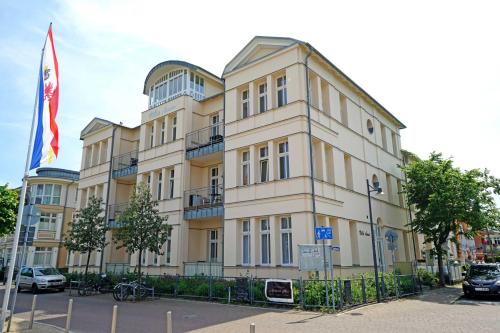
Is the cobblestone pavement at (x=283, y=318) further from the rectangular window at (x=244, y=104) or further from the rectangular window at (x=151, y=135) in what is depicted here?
the rectangular window at (x=151, y=135)

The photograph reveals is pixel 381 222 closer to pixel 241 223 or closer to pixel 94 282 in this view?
pixel 241 223

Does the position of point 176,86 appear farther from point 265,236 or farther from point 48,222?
point 48,222

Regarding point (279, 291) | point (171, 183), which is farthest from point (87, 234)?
point (279, 291)

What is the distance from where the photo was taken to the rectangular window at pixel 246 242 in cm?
1816

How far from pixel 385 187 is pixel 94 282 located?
19.0 m

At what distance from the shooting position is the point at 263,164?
1886cm

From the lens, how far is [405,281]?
59.0ft

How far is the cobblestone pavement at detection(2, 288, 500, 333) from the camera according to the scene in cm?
1012

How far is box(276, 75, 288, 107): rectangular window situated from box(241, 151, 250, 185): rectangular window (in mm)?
3146

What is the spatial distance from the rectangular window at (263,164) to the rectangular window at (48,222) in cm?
3010

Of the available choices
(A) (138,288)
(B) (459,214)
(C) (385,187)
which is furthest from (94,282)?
(B) (459,214)

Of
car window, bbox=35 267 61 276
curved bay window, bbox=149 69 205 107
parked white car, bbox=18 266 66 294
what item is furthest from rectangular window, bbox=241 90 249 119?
car window, bbox=35 267 61 276

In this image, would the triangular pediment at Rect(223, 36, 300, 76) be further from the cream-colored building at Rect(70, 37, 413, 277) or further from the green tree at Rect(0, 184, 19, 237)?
the green tree at Rect(0, 184, 19, 237)

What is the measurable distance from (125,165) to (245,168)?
508 inches
